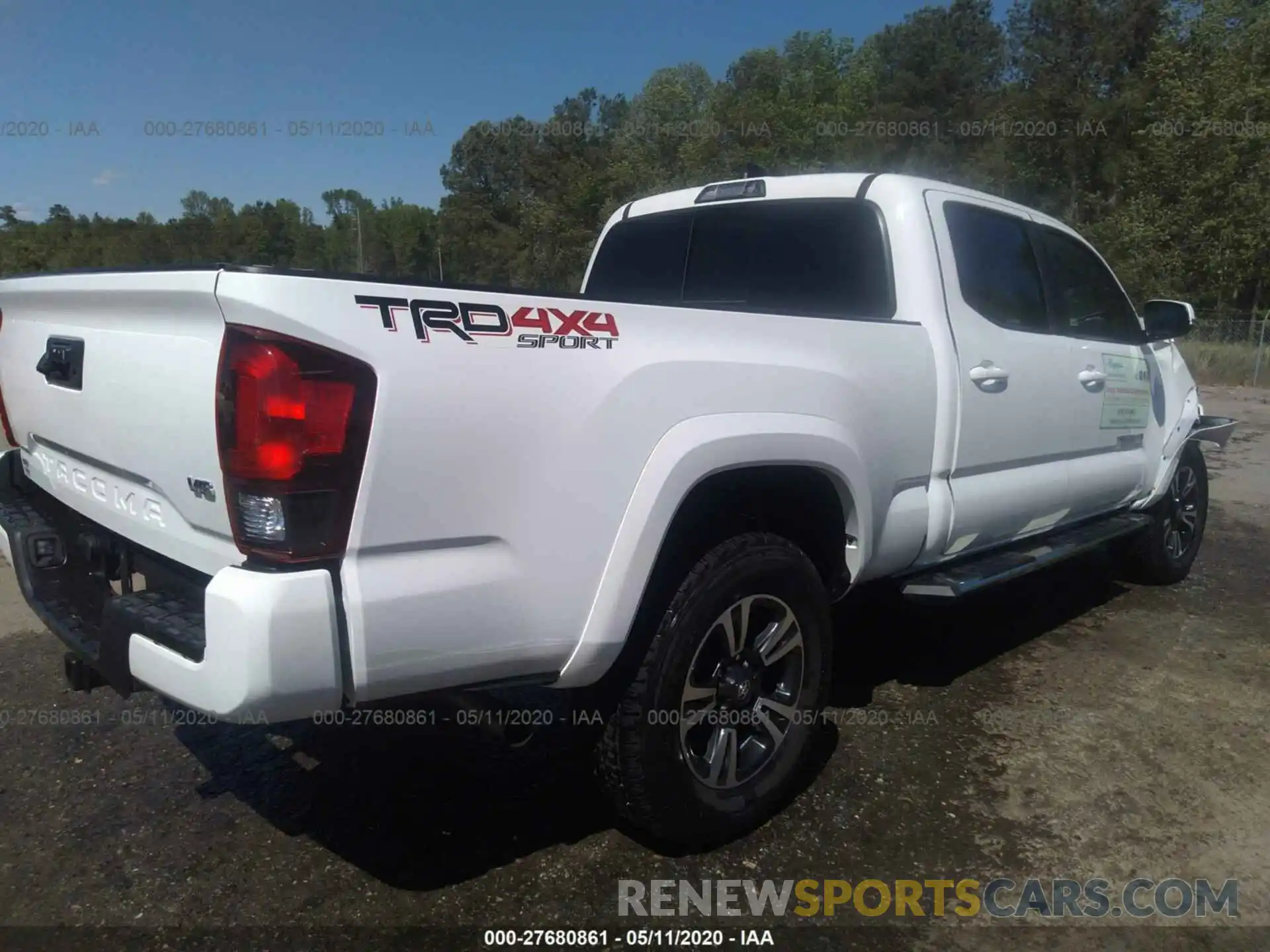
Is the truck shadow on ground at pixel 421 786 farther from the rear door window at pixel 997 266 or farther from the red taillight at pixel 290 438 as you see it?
the rear door window at pixel 997 266

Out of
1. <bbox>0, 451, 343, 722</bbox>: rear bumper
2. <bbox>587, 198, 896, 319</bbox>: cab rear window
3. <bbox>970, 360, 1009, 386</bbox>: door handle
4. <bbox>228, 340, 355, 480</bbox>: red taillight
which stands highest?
<bbox>587, 198, 896, 319</bbox>: cab rear window

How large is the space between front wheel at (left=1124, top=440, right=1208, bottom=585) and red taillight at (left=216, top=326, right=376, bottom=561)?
15.6ft

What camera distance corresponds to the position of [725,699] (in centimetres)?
269

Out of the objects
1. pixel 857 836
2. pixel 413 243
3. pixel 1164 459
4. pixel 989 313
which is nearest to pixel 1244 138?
pixel 413 243

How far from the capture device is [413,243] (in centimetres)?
2503

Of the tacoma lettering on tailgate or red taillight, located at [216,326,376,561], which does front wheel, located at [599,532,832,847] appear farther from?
the tacoma lettering on tailgate

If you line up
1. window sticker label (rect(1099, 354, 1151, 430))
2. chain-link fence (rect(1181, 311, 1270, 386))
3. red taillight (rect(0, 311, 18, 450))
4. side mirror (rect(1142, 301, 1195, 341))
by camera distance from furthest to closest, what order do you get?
chain-link fence (rect(1181, 311, 1270, 386)) → side mirror (rect(1142, 301, 1195, 341)) → window sticker label (rect(1099, 354, 1151, 430)) → red taillight (rect(0, 311, 18, 450))

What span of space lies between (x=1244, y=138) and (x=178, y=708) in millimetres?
30342

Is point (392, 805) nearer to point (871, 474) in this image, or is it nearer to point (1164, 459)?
point (871, 474)

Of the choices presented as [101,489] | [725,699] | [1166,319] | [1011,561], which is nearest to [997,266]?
A: [1011,561]

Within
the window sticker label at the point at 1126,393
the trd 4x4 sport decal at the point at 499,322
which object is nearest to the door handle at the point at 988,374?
the window sticker label at the point at 1126,393

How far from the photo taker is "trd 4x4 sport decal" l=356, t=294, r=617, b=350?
6.13 ft

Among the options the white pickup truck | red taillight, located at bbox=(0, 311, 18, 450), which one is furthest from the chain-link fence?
red taillight, located at bbox=(0, 311, 18, 450)

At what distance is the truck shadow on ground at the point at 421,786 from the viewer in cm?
271
